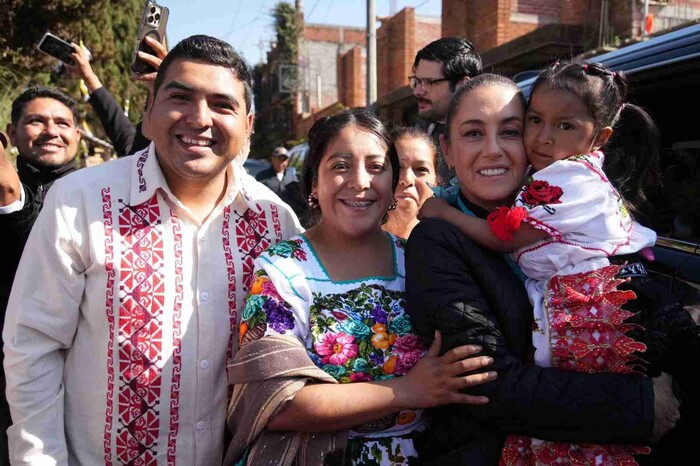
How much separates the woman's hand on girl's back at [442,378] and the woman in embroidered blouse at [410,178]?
115 cm

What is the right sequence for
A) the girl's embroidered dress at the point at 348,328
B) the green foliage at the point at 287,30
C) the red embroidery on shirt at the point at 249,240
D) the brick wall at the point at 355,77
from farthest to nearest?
the green foliage at the point at 287,30 < the brick wall at the point at 355,77 < the red embroidery on shirt at the point at 249,240 < the girl's embroidered dress at the point at 348,328

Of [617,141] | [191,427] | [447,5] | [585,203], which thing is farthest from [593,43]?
[191,427]

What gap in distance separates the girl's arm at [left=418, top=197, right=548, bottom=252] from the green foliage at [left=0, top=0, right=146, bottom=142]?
8025 mm

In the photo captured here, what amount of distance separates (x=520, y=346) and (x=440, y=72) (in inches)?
99.2

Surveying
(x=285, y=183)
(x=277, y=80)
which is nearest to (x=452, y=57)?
(x=285, y=183)

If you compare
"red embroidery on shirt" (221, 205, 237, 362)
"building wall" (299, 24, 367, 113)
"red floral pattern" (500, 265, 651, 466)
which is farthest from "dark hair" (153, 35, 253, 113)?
"building wall" (299, 24, 367, 113)

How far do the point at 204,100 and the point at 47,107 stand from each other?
199 centimetres

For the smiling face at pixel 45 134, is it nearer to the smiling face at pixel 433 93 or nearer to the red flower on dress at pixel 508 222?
the smiling face at pixel 433 93

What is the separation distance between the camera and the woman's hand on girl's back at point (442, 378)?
5.08 feet

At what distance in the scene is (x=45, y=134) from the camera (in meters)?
3.29

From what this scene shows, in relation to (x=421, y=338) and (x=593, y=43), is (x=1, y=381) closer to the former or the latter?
(x=421, y=338)

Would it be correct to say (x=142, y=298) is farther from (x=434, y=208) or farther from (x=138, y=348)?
(x=434, y=208)

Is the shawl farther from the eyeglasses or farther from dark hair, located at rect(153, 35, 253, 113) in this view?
the eyeglasses

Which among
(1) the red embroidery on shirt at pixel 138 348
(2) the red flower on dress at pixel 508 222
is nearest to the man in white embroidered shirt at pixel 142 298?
(1) the red embroidery on shirt at pixel 138 348
